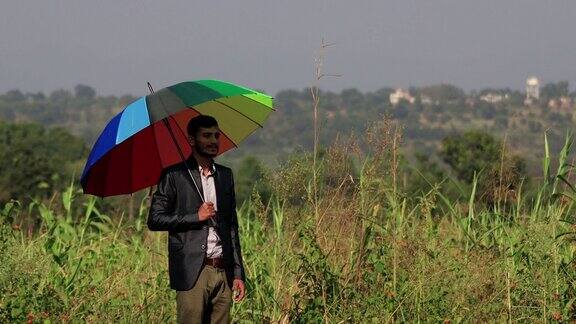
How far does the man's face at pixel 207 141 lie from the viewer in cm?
489

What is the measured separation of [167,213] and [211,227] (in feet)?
0.73

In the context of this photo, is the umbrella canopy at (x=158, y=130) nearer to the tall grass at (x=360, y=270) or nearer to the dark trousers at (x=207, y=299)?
the tall grass at (x=360, y=270)

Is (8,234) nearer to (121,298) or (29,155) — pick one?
(121,298)

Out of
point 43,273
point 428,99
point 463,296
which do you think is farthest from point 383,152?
point 428,99

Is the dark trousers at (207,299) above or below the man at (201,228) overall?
below

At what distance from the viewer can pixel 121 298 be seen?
6.73 m

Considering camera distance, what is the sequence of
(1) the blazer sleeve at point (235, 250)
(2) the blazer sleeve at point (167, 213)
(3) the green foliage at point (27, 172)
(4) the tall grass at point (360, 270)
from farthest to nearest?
(3) the green foliage at point (27, 172), (4) the tall grass at point (360, 270), (1) the blazer sleeve at point (235, 250), (2) the blazer sleeve at point (167, 213)

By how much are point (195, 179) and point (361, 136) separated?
1404 millimetres

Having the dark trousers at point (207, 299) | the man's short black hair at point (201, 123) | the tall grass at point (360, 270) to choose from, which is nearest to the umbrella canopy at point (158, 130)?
the man's short black hair at point (201, 123)

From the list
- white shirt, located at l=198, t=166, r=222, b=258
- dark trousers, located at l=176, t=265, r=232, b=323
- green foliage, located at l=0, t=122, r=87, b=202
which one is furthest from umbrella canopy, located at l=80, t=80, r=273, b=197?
green foliage, located at l=0, t=122, r=87, b=202

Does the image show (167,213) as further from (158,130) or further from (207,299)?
(158,130)

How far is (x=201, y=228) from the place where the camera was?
4895 millimetres

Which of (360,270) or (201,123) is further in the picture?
(360,270)

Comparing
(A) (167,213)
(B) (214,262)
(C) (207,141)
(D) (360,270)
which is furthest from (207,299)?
(D) (360,270)
